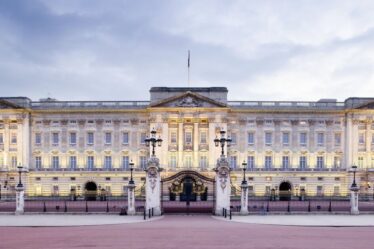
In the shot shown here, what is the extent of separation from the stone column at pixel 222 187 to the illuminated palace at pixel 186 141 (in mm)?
28853

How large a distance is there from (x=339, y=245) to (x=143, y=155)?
49063 millimetres

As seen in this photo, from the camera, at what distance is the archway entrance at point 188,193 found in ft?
133

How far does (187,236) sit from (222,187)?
13.1 m

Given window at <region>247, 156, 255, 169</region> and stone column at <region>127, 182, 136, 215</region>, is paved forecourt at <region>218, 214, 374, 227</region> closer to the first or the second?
stone column at <region>127, 182, 136, 215</region>

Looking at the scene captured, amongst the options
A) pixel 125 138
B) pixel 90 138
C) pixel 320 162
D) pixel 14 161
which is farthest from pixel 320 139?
pixel 14 161

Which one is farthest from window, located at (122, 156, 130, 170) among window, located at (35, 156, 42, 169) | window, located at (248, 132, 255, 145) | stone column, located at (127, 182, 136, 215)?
stone column, located at (127, 182, 136, 215)

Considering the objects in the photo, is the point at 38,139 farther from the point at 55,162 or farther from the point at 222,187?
the point at 222,187

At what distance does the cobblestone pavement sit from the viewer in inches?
866

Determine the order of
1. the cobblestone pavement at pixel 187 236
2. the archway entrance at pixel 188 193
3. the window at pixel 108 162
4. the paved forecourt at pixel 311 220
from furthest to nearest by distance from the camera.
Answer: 1. the window at pixel 108 162
2. the archway entrance at pixel 188 193
3. the paved forecourt at pixel 311 220
4. the cobblestone pavement at pixel 187 236

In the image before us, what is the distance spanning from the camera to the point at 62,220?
33.0 meters

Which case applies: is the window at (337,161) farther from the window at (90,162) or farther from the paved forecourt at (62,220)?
the paved forecourt at (62,220)

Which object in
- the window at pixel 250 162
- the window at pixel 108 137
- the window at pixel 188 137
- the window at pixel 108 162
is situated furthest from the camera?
the window at pixel 108 137

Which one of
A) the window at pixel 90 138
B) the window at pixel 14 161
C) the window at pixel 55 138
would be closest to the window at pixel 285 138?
the window at pixel 90 138

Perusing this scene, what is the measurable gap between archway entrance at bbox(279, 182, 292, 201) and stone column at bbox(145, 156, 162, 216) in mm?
33213
